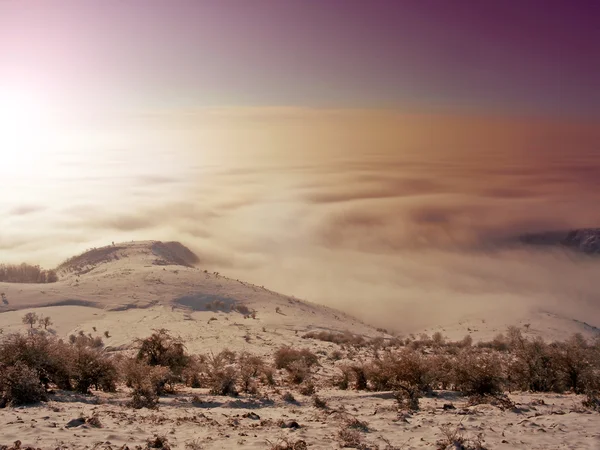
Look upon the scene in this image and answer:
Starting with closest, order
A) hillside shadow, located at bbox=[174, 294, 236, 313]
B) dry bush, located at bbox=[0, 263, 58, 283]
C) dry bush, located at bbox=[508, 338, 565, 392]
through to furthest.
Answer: dry bush, located at bbox=[508, 338, 565, 392] < hillside shadow, located at bbox=[174, 294, 236, 313] < dry bush, located at bbox=[0, 263, 58, 283]

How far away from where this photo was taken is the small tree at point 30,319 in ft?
103

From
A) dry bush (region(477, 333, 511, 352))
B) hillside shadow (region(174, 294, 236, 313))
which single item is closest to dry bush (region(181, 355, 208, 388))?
dry bush (region(477, 333, 511, 352))

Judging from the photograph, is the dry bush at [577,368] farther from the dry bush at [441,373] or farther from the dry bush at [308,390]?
the dry bush at [308,390]

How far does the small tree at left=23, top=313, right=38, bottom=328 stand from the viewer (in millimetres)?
31428

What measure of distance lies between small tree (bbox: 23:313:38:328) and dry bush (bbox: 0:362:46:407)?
71.6 ft

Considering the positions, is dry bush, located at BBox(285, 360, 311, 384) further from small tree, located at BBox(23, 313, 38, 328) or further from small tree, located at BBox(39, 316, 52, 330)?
small tree, located at BBox(23, 313, 38, 328)

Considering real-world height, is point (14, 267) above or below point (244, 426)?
above

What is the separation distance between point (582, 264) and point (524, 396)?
12243 cm

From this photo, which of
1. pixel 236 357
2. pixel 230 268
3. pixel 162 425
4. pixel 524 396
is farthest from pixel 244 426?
pixel 230 268

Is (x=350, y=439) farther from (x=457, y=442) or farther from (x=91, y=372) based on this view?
(x=91, y=372)

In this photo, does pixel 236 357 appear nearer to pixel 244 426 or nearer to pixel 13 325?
pixel 244 426

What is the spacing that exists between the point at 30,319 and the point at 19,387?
23295 mm

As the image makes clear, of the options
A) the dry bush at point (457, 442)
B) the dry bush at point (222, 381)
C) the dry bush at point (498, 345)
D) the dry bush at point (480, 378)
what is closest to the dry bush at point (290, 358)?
the dry bush at point (222, 381)

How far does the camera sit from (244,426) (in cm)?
1066
